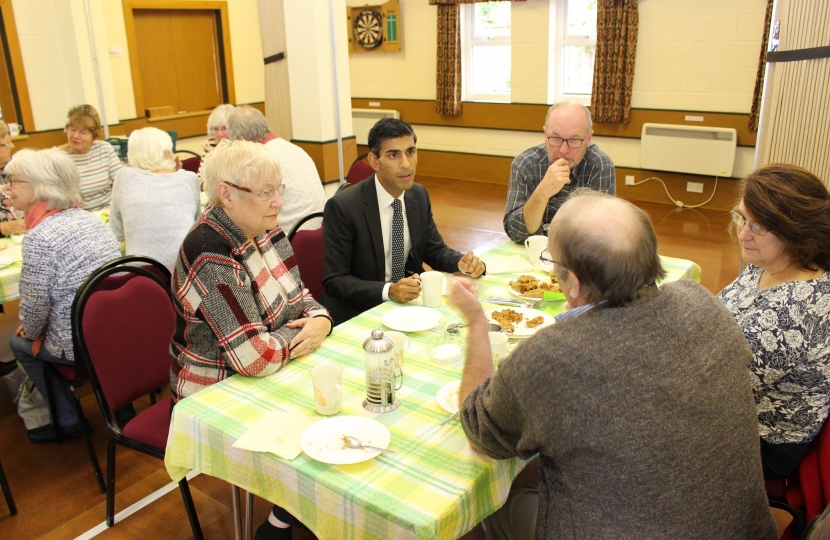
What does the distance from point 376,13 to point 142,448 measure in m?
7.38

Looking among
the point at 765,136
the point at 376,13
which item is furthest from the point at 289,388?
the point at 376,13

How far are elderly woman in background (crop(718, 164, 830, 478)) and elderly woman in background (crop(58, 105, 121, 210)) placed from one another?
3895 millimetres

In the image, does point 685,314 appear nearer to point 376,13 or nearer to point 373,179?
point 373,179

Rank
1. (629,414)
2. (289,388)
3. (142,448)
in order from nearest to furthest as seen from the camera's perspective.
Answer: (629,414), (289,388), (142,448)

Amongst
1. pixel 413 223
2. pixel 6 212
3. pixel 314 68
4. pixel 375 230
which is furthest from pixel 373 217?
pixel 314 68

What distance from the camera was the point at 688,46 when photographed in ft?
21.0

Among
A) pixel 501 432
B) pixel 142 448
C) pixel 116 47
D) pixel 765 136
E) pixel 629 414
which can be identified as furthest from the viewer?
pixel 116 47

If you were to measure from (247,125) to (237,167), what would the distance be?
80.6 inches

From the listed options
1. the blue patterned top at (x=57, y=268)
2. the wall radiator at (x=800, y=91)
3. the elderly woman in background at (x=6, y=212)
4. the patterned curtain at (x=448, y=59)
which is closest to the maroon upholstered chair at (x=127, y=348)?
the blue patterned top at (x=57, y=268)

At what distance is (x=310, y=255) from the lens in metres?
2.82

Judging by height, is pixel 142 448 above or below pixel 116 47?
below

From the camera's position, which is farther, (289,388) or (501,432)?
(289,388)

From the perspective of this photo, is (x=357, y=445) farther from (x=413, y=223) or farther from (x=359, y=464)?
(x=413, y=223)

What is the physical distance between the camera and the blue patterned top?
8.43ft
